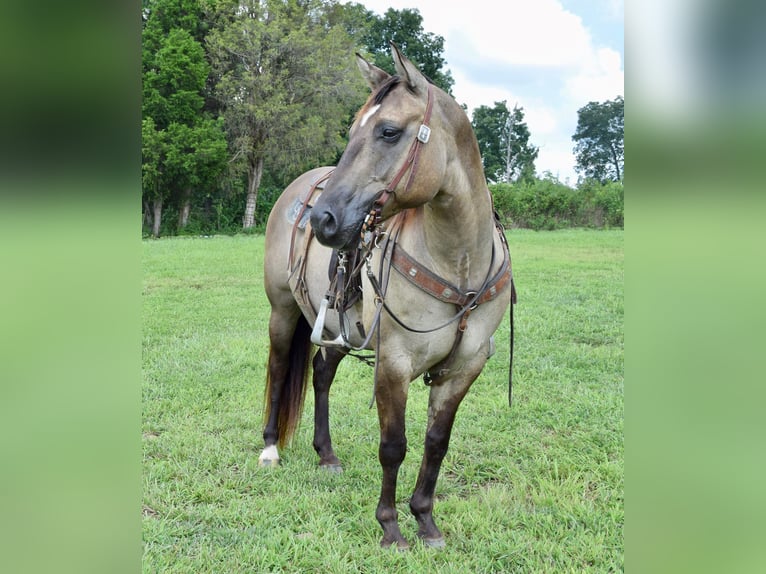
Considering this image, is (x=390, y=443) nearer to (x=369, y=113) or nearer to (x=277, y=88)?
(x=369, y=113)

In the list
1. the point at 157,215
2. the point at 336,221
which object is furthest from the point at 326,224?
the point at 157,215

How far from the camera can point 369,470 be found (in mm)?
3775

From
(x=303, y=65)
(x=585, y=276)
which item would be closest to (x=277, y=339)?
(x=585, y=276)

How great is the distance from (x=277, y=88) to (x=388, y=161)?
25.7 metres

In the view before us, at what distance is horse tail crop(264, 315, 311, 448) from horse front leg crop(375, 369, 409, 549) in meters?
1.27

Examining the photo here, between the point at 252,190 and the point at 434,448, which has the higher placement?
the point at 252,190

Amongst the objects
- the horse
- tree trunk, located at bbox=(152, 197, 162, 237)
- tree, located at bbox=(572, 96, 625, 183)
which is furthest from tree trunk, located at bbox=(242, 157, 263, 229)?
the horse

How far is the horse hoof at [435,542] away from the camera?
294cm

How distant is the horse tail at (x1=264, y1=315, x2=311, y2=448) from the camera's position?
13.4 feet

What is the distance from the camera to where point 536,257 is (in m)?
13.8

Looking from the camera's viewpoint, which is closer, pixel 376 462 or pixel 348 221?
pixel 348 221

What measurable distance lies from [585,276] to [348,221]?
31.1 feet

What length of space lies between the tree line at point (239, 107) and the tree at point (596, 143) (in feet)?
0.46
